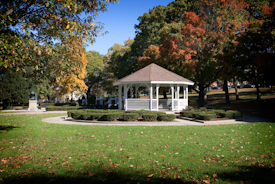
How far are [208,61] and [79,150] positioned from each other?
884 inches

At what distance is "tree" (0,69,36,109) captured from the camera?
120 feet

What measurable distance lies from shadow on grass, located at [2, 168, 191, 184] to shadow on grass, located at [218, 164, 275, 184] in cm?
100

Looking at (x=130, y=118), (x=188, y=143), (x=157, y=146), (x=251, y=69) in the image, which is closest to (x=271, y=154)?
(x=188, y=143)

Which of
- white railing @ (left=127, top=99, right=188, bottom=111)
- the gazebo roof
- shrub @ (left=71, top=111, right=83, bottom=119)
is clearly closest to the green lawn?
shrub @ (left=71, top=111, right=83, bottom=119)

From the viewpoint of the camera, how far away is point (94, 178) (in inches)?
181

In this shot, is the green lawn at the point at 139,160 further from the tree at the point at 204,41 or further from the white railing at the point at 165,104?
the tree at the point at 204,41

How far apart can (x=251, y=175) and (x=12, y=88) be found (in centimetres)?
4099

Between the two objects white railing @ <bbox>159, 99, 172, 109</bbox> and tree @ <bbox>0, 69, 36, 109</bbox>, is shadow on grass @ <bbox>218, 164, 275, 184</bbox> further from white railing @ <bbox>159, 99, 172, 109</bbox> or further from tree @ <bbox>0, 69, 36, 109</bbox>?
tree @ <bbox>0, 69, 36, 109</bbox>

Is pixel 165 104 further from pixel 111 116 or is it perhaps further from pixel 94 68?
pixel 94 68

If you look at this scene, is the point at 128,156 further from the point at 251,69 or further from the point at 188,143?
the point at 251,69

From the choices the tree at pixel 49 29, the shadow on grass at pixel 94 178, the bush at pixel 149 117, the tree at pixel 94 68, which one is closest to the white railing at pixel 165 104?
the bush at pixel 149 117

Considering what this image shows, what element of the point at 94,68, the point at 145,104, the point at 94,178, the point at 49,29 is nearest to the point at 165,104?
the point at 145,104

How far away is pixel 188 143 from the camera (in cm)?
786

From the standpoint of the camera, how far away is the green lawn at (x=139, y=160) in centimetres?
463
